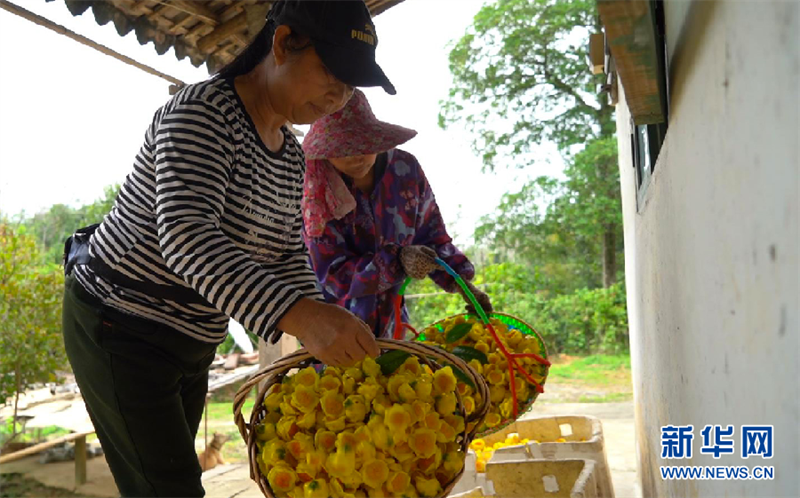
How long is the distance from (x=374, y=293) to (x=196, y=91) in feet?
3.72

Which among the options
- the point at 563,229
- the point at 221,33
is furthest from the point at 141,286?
the point at 563,229

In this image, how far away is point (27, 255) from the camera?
570 cm

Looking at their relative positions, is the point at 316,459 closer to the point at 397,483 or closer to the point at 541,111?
the point at 397,483

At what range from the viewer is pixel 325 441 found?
1.32 m

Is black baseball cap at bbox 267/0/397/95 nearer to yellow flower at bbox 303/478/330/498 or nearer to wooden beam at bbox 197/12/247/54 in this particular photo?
yellow flower at bbox 303/478/330/498

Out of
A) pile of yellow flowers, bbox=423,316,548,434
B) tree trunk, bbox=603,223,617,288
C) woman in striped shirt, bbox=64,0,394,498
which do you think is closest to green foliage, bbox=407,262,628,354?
tree trunk, bbox=603,223,617,288

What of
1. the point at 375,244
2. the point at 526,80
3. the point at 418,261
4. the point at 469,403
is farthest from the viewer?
the point at 526,80

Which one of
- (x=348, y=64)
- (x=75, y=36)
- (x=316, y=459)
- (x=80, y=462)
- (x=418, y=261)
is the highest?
(x=75, y=36)

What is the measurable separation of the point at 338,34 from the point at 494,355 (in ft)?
3.17

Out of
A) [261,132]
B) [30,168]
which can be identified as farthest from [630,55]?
[30,168]

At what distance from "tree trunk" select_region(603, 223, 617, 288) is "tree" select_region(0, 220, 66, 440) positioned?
8.97 metres

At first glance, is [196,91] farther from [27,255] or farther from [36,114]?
[36,114]

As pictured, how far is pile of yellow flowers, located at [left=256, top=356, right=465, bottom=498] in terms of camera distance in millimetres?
1291

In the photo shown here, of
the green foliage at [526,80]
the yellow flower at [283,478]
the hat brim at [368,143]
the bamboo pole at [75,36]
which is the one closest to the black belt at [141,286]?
the yellow flower at [283,478]
